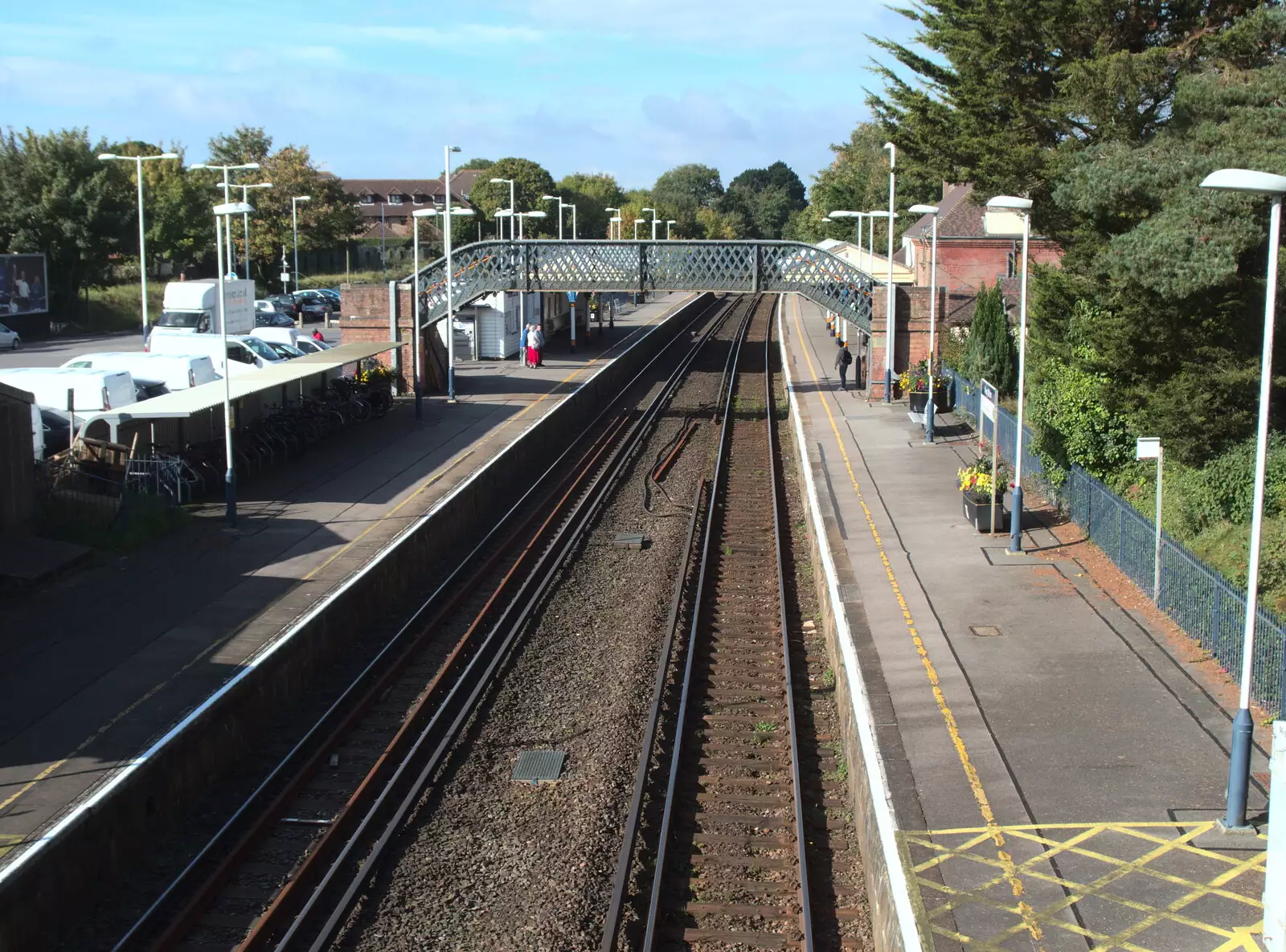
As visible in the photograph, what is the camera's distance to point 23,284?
50156 millimetres

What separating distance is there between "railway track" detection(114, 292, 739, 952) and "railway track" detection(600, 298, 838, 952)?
2122 millimetres

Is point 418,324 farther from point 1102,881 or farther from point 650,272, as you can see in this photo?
point 1102,881

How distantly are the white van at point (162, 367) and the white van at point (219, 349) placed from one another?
6.08ft

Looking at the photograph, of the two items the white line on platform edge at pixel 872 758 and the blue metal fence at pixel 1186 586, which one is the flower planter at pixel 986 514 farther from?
the white line on platform edge at pixel 872 758

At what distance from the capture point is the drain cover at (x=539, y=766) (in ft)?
38.7

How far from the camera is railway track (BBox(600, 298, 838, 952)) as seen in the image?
9352 millimetres

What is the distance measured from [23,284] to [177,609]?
4076cm

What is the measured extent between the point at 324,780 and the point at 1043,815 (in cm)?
650

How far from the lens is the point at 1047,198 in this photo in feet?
74.9

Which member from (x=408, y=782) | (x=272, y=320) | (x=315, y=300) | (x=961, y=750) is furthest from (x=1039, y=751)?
(x=315, y=300)

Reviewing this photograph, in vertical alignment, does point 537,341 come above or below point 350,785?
above

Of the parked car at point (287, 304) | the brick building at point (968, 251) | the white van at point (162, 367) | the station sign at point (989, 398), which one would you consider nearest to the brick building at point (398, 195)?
the parked car at point (287, 304)

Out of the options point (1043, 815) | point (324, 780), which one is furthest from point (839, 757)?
point (324, 780)

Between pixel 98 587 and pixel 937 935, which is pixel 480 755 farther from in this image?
pixel 98 587
